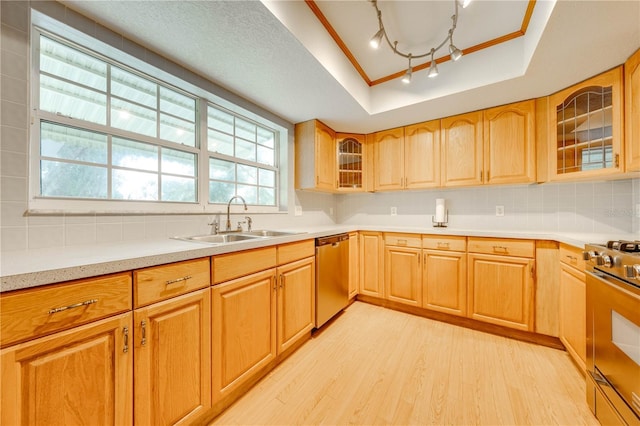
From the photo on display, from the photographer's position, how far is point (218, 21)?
1278mm

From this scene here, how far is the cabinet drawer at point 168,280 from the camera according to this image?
952 millimetres

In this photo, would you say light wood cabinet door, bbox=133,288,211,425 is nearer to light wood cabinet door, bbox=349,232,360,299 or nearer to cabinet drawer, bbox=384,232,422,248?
light wood cabinet door, bbox=349,232,360,299

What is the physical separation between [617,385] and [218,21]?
Answer: 2625mm

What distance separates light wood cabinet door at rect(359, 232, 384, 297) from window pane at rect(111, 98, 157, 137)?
2.19 meters

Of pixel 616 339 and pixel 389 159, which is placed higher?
pixel 389 159

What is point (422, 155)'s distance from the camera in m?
2.66

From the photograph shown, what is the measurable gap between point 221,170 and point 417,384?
85.9 inches

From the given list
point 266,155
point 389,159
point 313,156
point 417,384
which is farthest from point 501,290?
point 266,155

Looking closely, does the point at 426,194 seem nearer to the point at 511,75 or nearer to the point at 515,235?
the point at 515,235

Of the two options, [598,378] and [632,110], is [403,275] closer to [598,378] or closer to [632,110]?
[598,378]

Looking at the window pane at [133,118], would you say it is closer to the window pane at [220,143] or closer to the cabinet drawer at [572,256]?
the window pane at [220,143]

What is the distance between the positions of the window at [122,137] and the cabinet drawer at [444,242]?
6.27 feet

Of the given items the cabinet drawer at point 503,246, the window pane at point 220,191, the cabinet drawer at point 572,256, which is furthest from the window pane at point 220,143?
the cabinet drawer at point 572,256

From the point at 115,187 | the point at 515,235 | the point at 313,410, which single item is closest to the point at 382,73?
the point at 515,235
